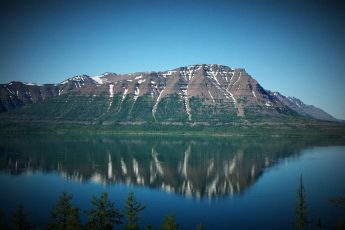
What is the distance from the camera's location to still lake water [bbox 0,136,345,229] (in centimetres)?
7062

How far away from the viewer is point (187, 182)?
10556cm

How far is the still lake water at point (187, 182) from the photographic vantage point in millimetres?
70625

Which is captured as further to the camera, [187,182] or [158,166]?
[158,166]

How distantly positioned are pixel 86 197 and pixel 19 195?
15.7m

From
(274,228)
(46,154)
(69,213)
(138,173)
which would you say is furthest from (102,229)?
(46,154)

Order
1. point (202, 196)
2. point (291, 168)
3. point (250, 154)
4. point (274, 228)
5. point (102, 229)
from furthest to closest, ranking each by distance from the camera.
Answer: point (250, 154)
point (291, 168)
point (202, 196)
point (274, 228)
point (102, 229)

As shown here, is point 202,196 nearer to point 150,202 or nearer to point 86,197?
point 150,202

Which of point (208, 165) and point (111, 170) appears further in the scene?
point (208, 165)

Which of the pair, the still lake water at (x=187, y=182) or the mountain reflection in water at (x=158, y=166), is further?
the mountain reflection in water at (x=158, y=166)

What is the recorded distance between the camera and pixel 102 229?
141 feet

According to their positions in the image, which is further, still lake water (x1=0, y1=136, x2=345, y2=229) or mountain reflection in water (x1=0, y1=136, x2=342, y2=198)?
mountain reflection in water (x1=0, y1=136, x2=342, y2=198)

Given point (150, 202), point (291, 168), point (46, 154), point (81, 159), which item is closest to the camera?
point (150, 202)

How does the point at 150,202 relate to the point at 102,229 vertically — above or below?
below

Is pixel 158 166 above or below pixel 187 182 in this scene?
above
